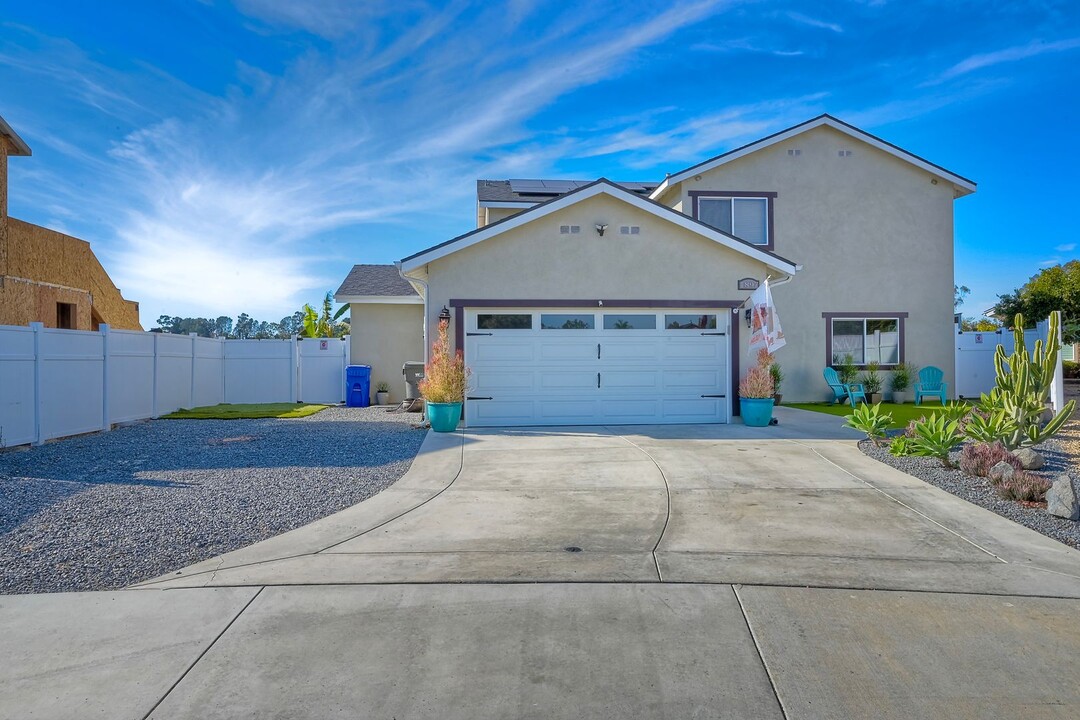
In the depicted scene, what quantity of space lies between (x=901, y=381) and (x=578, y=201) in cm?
1045

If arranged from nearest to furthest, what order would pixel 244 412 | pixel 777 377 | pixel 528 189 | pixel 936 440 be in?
pixel 936 440 → pixel 244 412 → pixel 777 377 → pixel 528 189

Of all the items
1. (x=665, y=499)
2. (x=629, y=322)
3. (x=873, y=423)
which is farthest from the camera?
(x=629, y=322)

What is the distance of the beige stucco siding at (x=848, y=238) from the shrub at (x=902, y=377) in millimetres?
386

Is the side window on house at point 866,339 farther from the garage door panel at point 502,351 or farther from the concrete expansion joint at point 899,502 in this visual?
the garage door panel at point 502,351

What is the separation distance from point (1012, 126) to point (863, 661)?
18.8m

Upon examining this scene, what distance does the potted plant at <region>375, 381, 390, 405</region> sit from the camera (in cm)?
1873

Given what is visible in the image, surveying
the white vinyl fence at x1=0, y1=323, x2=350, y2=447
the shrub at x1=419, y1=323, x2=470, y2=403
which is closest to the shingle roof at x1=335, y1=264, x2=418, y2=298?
the white vinyl fence at x1=0, y1=323, x2=350, y2=447

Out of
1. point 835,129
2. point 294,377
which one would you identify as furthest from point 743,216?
point 294,377

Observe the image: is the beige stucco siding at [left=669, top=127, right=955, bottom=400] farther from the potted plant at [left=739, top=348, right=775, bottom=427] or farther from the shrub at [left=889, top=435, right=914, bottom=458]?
the shrub at [left=889, top=435, right=914, bottom=458]

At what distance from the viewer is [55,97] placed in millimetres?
15172

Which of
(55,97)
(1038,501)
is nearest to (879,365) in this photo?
(1038,501)

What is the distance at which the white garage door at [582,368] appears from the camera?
12.4m

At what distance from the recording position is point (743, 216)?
1675cm

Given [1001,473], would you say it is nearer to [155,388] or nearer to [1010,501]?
[1010,501]
